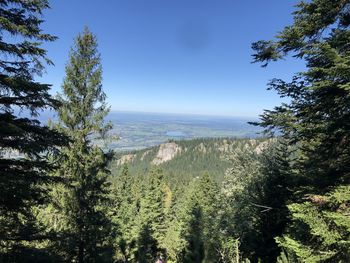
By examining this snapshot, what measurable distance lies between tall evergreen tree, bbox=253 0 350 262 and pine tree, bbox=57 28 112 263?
941cm

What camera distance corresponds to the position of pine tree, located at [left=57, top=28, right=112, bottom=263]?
14.6 meters

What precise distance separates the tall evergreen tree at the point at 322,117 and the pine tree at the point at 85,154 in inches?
370

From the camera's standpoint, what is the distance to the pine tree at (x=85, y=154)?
14562mm

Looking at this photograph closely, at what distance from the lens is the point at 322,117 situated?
7.82 metres

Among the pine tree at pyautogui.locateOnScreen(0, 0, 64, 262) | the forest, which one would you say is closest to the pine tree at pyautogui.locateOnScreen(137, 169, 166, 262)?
the forest

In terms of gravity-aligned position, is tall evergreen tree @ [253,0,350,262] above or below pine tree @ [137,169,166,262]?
above

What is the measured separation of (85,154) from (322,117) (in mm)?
11044

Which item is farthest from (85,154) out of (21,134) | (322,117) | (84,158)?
(322,117)

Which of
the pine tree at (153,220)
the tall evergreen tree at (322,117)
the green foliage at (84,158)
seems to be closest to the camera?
the tall evergreen tree at (322,117)

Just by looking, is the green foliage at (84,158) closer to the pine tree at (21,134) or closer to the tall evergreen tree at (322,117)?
the pine tree at (21,134)

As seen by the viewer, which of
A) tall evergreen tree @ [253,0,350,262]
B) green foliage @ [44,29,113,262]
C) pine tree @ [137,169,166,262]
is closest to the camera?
tall evergreen tree @ [253,0,350,262]

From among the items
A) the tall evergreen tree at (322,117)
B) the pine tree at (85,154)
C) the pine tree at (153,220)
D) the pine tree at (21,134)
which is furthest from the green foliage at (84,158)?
the pine tree at (153,220)

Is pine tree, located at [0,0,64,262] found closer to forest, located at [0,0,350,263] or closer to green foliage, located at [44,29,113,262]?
forest, located at [0,0,350,263]

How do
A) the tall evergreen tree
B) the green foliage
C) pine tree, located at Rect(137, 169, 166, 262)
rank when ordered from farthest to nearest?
pine tree, located at Rect(137, 169, 166, 262) < the green foliage < the tall evergreen tree
